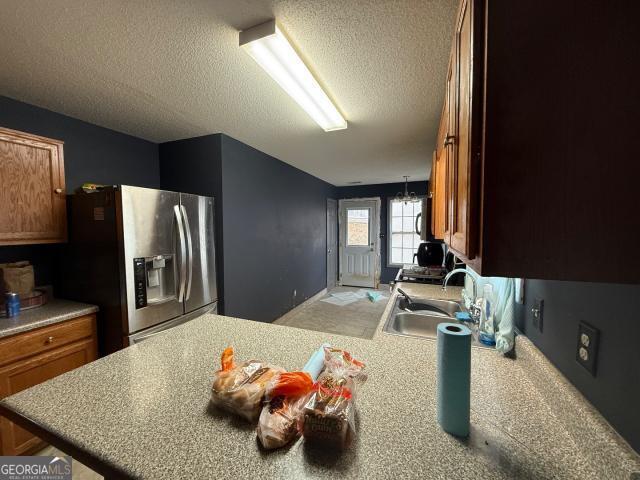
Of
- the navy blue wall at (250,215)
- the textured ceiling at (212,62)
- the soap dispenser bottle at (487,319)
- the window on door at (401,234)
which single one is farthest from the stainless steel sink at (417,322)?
the window on door at (401,234)

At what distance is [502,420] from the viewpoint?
2.35 feet

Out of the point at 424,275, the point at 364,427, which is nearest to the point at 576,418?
the point at 364,427

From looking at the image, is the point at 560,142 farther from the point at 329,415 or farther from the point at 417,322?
the point at 417,322

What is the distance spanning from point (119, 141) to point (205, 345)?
2457 millimetres

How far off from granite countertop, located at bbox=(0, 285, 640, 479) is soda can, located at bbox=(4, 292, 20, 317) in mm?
1168

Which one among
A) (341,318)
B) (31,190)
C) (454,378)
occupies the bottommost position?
(341,318)

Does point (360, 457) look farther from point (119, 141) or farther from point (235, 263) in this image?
point (119, 141)

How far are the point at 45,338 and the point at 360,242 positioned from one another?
5.13m

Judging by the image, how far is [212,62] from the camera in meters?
1.50

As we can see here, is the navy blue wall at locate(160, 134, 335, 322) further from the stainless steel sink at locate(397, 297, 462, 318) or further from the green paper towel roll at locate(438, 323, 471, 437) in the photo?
the green paper towel roll at locate(438, 323, 471, 437)

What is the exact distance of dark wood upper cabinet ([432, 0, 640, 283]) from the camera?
45 centimetres

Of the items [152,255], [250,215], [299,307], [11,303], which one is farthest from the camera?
[299,307]

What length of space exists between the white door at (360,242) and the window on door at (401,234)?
11.6 inches

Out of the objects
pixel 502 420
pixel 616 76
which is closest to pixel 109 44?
pixel 616 76
